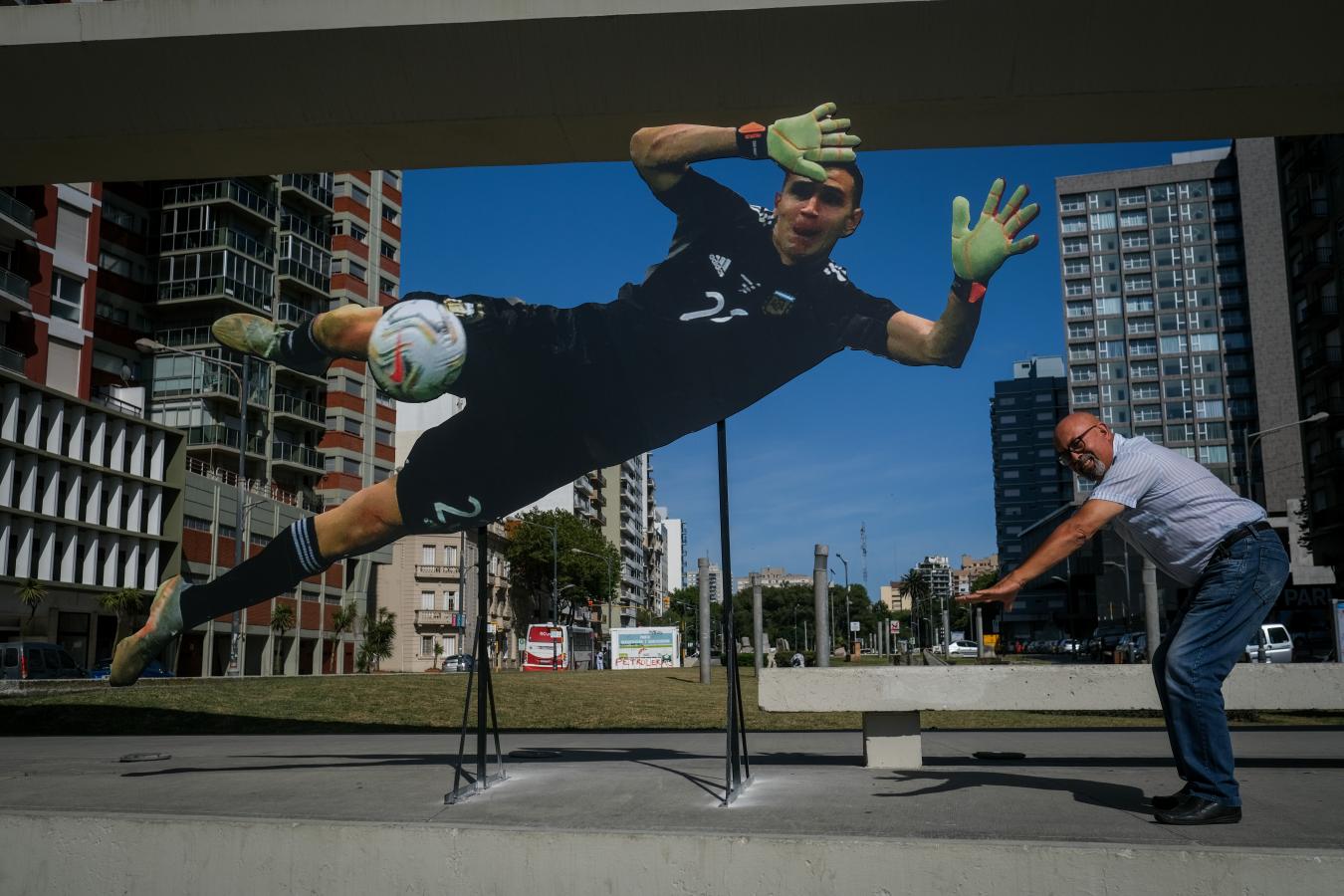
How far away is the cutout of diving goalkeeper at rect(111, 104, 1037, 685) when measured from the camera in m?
8.20

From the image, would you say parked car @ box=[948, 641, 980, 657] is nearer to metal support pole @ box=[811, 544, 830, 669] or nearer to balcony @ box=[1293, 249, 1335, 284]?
balcony @ box=[1293, 249, 1335, 284]

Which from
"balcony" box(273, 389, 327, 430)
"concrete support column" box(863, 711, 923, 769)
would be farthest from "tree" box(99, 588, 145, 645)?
"concrete support column" box(863, 711, 923, 769)

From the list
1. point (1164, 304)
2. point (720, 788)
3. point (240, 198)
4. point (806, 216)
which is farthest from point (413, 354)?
point (1164, 304)

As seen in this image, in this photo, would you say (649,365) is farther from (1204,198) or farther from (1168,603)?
(1204,198)

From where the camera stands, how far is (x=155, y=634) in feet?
27.2

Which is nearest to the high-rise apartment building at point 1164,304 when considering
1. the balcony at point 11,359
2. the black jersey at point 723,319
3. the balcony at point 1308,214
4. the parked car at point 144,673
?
the balcony at point 1308,214

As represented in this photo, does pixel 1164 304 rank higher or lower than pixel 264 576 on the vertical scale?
higher

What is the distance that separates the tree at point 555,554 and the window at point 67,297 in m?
17.1

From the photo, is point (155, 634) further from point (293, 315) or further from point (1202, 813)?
point (293, 315)

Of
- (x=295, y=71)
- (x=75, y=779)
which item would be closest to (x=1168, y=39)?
(x=295, y=71)

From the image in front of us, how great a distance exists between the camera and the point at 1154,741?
8.80 meters

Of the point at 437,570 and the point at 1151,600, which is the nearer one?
the point at 437,570

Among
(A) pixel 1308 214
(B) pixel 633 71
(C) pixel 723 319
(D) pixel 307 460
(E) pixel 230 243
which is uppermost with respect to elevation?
(A) pixel 1308 214

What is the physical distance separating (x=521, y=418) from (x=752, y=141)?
267 centimetres
